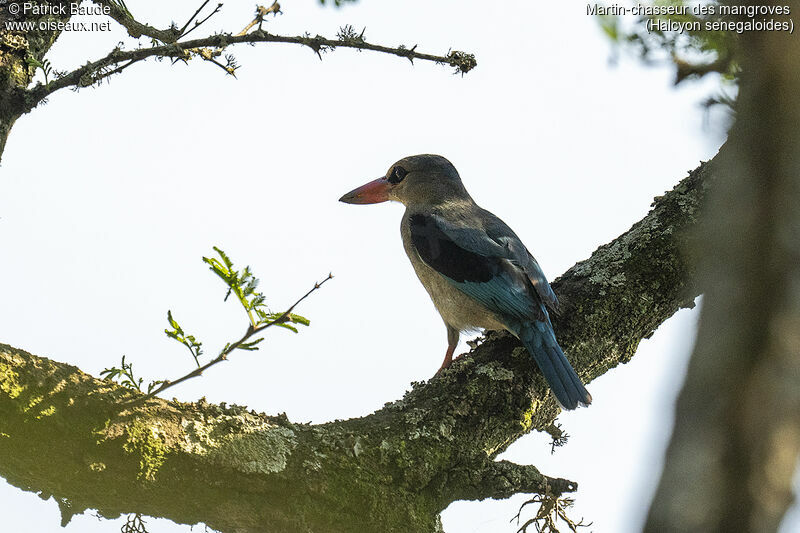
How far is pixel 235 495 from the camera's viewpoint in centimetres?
246

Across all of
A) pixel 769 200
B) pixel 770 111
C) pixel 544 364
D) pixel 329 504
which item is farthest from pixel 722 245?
pixel 544 364

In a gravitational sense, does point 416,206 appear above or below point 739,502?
above

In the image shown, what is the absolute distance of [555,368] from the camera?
337cm

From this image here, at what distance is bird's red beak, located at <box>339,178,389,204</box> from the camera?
18.7ft

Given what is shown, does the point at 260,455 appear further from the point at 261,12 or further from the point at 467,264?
the point at 467,264

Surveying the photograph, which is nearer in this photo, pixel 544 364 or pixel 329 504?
pixel 329 504

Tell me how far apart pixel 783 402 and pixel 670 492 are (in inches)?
6.2

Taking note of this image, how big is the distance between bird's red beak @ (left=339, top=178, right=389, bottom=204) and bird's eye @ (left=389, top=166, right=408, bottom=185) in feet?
0.16

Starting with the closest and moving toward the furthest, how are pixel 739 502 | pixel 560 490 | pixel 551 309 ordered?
1. pixel 739 502
2. pixel 560 490
3. pixel 551 309

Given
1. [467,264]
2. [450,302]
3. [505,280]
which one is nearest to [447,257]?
[467,264]

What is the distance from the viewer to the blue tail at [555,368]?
3352 millimetres

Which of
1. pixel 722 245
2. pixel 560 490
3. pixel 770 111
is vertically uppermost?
pixel 560 490

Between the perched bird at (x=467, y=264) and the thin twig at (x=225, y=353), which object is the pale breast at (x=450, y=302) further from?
the thin twig at (x=225, y=353)

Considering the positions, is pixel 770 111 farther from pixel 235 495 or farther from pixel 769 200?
pixel 235 495
